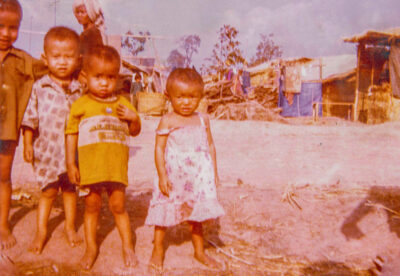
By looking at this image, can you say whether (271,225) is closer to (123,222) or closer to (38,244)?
(123,222)

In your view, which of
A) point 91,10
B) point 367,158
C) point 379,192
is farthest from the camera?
point 367,158

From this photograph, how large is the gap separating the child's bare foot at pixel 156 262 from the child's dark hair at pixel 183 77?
102cm

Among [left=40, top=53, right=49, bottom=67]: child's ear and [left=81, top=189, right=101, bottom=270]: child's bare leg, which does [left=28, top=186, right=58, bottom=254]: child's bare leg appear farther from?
[left=40, top=53, right=49, bottom=67]: child's ear

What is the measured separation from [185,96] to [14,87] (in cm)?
114

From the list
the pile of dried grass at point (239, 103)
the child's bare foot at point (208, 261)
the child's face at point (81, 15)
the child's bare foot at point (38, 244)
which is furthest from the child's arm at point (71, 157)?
the pile of dried grass at point (239, 103)

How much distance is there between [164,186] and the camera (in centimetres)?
213

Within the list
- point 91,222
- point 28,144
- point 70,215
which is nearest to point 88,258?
point 91,222

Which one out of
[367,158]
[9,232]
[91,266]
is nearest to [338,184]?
[367,158]

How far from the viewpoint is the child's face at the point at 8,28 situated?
2244 mm

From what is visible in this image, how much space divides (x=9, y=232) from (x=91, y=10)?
68.0 inches

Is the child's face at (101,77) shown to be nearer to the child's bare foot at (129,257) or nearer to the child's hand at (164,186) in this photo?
the child's hand at (164,186)

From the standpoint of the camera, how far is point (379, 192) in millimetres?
3459

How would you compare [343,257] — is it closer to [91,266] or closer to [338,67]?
[91,266]

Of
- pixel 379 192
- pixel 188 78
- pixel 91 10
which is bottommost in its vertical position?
pixel 379 192
